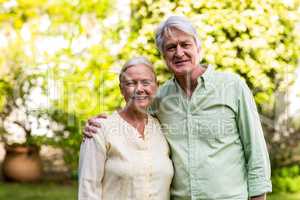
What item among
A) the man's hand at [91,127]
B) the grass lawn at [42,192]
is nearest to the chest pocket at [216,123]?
the man's hand at [91,127]

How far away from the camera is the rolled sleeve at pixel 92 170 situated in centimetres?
242

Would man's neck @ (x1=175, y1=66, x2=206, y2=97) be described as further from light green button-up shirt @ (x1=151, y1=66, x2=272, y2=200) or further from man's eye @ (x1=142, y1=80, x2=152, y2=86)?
man's eye @ (x1=142, y1=80, x2=152, y2=86)

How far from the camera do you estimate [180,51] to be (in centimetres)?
252

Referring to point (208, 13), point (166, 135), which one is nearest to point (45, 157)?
point (208, 13)

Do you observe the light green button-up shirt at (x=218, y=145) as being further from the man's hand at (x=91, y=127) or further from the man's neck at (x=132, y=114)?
the man's hand at (x=91, y=127)

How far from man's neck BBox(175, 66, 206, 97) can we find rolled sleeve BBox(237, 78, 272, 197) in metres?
0.20

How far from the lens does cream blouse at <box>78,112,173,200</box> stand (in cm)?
242

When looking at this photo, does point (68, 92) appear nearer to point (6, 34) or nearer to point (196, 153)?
point (6, 34)

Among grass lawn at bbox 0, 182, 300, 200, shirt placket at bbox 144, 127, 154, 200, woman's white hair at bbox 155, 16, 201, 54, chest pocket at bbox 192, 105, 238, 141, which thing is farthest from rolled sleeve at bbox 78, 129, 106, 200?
grass lawn at bbox 0, 182, 300, 200

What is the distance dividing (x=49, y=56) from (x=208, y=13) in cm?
232

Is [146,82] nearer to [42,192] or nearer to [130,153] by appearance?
[130,153]

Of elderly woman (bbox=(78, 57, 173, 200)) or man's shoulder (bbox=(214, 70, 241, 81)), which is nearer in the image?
elderly woman (bbox=(78, 57, 173, 200))

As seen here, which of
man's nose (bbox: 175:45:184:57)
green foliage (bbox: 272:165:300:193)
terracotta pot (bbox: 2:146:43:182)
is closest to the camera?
man's nose (bbox: 175:45:184:57)

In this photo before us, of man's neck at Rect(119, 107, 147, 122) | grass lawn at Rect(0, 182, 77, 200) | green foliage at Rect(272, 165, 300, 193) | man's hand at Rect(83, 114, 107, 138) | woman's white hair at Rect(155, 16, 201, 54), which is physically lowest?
grass lawn at Rect(0, 182, 77, 200)
